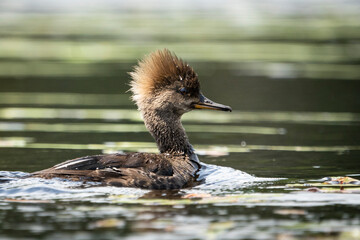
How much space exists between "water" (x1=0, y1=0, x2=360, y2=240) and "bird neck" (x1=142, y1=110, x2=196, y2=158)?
1.90ft

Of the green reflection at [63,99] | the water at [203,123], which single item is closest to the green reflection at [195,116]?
the water at [203,123]

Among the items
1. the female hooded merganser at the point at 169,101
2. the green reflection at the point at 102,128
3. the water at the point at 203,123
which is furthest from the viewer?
the green reflection at the point at 102,128

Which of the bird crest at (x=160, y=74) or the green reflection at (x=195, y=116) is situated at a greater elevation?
the bird crest at (x=160, y=74)

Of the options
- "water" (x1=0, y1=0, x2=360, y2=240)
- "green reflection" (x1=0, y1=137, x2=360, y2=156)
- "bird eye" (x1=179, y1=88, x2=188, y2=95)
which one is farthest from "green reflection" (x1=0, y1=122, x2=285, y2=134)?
Result: "bird eye" (x1=179, y1=88, x2=188, y2=95)

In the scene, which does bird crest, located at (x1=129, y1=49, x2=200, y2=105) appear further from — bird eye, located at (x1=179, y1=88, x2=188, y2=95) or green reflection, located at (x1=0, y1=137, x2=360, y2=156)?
green reflection, located at (x1=0, y1=137, x2=360, y2=156)

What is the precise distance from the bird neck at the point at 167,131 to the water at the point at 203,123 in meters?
0.58

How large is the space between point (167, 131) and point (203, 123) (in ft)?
15.1

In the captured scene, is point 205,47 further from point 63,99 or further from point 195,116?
point 195,116

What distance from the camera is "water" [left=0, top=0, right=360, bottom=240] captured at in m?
7.79

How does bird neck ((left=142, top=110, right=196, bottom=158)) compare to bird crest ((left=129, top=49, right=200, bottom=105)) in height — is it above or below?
below

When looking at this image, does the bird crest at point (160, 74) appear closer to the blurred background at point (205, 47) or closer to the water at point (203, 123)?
the water at point (203, 123)

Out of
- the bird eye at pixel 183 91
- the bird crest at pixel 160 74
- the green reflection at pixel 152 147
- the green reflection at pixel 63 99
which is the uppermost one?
the bird crest at pixel 160 74

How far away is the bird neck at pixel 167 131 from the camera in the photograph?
37.0ft

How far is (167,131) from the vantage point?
37.0 feet
